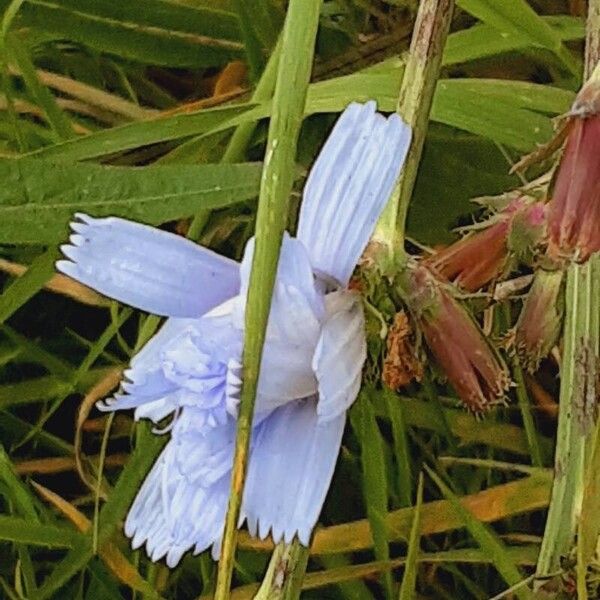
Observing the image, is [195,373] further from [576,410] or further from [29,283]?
[29,283]

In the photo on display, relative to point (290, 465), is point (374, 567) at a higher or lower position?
lower

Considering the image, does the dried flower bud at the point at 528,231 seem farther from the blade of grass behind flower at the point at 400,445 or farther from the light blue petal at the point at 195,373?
the blade of grass behind flower at the point at 400,445

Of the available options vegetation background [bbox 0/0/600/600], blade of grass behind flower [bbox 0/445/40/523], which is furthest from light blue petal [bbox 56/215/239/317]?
blade of grass behind flower [bbox 0/445/40/523]

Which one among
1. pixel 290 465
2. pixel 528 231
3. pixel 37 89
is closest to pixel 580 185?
pixel 528 231

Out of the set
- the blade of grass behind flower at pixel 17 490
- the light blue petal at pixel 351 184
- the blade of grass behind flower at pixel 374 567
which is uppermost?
the light blue petal at pixel 351 184

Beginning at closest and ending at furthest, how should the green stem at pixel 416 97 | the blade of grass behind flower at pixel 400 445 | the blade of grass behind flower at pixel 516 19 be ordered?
1. the green stem at pixel 416 97
2. the blade of grass behind flower at pixel 516 19
3. the blade of grass behind flower at pixel 400 445

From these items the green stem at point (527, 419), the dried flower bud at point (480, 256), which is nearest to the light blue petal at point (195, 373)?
the dried flower bud at point (480, 256)
